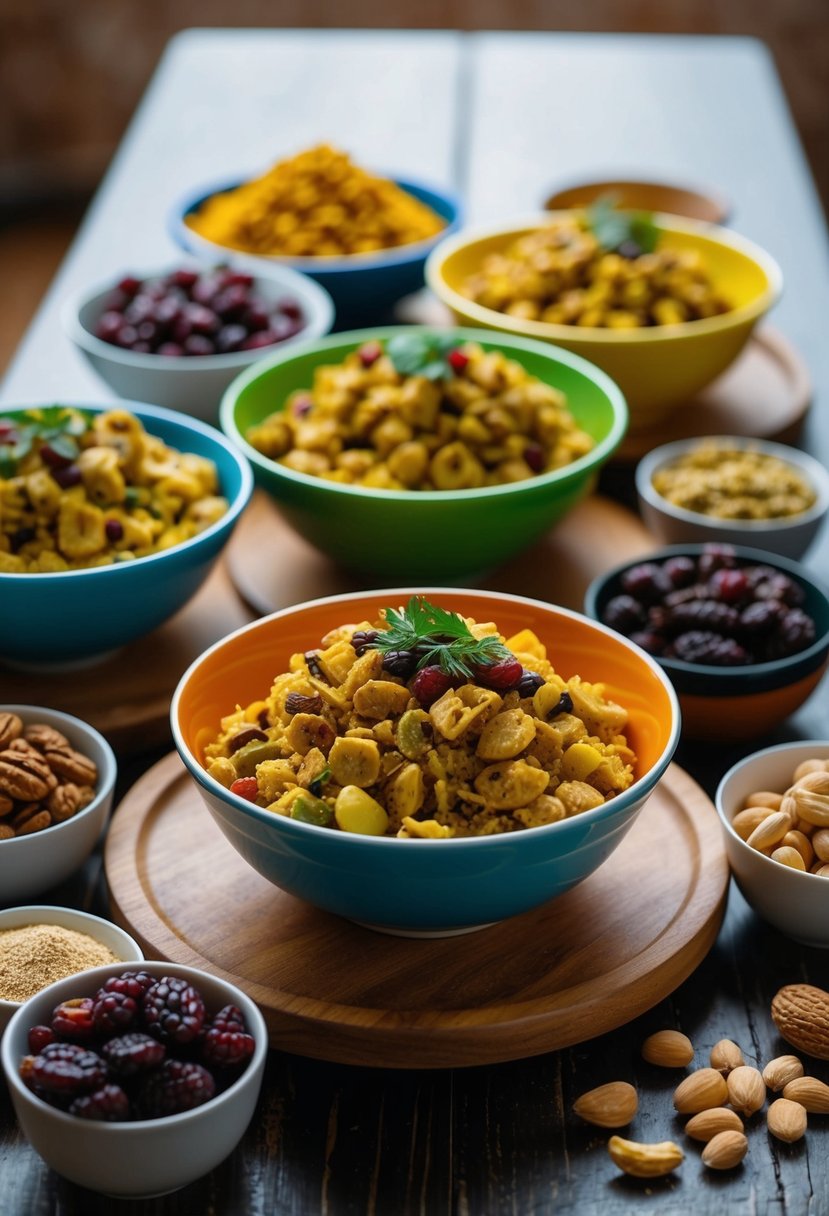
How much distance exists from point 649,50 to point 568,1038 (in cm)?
394

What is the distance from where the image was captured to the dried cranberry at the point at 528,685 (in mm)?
1441

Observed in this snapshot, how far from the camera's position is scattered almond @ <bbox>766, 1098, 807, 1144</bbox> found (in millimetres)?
1294

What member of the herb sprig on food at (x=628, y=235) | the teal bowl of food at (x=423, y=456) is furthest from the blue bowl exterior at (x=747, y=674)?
the herb sprig on food at (x=628, y=235)

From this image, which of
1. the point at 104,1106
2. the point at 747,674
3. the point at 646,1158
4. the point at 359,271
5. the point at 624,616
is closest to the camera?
the point at 104,1106

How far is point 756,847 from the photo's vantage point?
1.53 metres

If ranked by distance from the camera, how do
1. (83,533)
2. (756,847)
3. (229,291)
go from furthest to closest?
(229,291), (83,533), (756,847)

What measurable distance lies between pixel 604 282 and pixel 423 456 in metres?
0.72

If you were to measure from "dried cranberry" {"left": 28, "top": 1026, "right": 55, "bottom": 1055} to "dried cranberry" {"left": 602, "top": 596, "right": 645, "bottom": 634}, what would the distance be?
2.97 feet

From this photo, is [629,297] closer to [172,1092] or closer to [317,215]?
[317,215]

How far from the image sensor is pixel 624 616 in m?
1.85

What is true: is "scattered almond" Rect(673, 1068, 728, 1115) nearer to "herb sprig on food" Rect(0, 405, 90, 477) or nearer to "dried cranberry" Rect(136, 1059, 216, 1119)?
"dried cranberry" Rect(136, 1059, 216, 1119)

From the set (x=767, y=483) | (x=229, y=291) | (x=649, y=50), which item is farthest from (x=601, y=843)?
(x=649, y=50)

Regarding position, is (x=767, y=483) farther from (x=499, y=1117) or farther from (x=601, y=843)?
(x=499, y=1117)

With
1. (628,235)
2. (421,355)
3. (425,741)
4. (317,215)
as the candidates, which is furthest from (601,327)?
(425,741)
